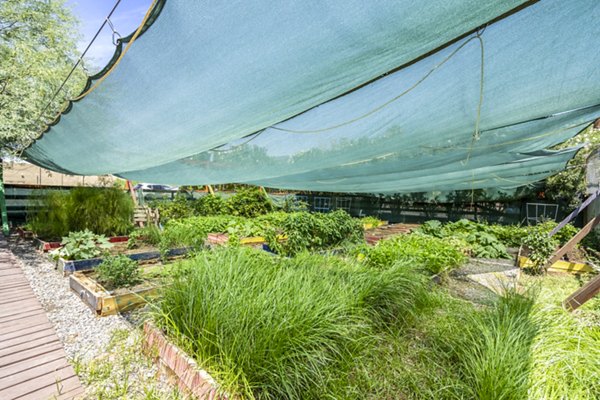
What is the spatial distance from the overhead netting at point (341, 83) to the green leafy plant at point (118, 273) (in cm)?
112

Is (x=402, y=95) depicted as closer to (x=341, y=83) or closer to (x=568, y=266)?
(x=341, y=83)

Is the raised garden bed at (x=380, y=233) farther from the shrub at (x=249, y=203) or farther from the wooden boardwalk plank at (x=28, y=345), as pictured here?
the wooden boardwalk plank at (x=28, y=345)

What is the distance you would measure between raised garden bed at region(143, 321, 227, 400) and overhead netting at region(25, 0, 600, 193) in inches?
57.5

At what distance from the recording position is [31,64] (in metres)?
4.10

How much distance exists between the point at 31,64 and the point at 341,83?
5050 millimetres

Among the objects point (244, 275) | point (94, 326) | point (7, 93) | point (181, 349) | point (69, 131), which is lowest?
point (94, 326)

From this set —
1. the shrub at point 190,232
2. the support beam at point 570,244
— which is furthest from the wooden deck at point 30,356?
the support beam at point 570,244

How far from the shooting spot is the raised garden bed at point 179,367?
A: 1.32 metres

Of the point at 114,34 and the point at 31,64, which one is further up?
the point at 31,64

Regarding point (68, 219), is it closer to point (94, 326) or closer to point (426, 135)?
point (94, 326)

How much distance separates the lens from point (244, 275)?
194cm

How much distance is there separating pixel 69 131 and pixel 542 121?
4.37 metres

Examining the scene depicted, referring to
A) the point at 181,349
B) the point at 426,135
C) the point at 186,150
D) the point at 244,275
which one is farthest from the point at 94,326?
the point at 426,135

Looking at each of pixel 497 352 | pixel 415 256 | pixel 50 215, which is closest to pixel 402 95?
pixel 497 352
